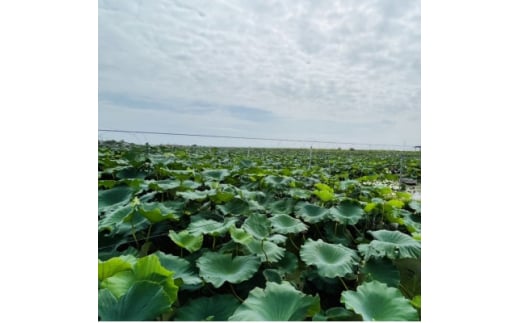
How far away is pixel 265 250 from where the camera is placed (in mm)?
1141

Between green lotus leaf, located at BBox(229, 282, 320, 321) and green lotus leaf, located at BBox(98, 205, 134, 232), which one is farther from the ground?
green lotus leaf, located at BBox(98, 205, 134, 232)

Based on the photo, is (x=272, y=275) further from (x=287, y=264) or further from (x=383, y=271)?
(x=383, y=271)

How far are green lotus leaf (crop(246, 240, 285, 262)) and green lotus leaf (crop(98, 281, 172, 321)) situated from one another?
0.43 metres

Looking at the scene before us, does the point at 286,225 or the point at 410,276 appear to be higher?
the point at 286,225

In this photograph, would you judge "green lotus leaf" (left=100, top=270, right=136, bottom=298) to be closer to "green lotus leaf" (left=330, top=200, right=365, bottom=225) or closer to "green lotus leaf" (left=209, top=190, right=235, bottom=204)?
"green lotus leaf" (left=209, top=190, right=235, bottom=204)

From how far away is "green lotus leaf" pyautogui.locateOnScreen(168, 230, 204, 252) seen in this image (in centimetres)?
110

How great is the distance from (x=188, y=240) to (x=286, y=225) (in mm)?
499

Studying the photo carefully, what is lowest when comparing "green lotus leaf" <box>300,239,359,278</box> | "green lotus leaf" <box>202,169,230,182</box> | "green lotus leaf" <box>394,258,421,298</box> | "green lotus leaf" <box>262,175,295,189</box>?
"green lotus leaf" <box>394,258,421,298</box>

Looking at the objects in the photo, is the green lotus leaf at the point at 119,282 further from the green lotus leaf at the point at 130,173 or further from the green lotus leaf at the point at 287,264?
the green lotus leaf at the point at 130,173

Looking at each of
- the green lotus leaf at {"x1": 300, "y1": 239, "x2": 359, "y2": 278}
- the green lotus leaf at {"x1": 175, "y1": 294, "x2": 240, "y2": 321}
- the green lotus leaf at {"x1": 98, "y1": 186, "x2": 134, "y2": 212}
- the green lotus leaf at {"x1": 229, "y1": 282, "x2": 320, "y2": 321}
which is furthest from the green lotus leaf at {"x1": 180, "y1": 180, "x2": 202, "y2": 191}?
the green lotus leaf at {"x1": 229, "y1": 282, "x2": 320, "y2": 321}

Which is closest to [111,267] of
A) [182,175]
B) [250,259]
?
[250,259]
